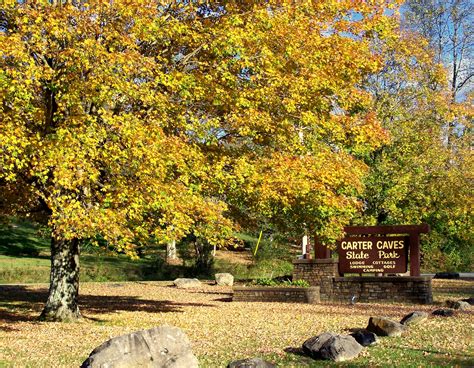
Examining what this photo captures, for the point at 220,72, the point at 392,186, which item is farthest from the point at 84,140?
the point at 392,186

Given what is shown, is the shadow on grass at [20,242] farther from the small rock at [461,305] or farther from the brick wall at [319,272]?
the small rock at [461,305]

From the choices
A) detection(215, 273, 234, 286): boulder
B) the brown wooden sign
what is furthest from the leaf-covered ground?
detection(215, 273, 234, 286): boulder

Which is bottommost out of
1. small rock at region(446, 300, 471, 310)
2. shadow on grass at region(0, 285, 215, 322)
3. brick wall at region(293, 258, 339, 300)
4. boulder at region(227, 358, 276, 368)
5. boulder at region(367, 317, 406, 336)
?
shadow on grass at region(0, 285, 215, 322)

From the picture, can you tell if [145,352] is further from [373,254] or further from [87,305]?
[373,254]

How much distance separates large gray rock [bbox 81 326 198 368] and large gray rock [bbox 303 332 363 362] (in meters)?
2.73

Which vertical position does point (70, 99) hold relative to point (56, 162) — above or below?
above

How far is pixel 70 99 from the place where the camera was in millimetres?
13484

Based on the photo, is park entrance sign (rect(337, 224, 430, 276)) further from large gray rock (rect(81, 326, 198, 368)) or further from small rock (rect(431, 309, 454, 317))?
large gray rock (rect(81, 326, 198, 368))

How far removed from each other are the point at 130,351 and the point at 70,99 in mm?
6246

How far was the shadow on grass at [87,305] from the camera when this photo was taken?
19422mm

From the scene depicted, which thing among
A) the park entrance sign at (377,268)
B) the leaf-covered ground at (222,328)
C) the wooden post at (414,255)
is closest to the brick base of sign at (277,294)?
the leaf-covered ground at (222,328)

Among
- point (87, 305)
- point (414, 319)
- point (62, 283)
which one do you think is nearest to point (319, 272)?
point (87, 305)

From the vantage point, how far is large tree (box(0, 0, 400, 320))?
1323 cm

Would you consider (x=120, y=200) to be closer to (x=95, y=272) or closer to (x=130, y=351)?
(x=130, y=351)
